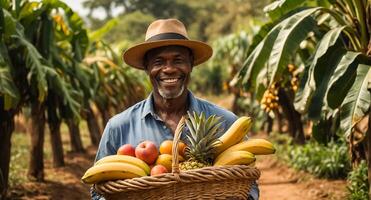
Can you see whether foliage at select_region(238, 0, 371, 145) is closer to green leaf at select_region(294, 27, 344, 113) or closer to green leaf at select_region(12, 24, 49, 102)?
green leaf at select_region(294, 27, 344, 113)

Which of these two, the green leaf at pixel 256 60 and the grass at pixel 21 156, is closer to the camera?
the green leaf at pixel 256 60

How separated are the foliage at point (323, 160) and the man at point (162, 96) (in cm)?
627

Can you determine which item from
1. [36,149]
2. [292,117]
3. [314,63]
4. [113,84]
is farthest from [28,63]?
[292,117]

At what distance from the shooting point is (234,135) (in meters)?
2.94

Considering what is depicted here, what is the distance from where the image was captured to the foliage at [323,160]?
9.84 metres

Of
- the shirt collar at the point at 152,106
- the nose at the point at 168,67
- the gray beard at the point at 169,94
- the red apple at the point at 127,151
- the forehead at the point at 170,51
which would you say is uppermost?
the forehead at the point at 170,51

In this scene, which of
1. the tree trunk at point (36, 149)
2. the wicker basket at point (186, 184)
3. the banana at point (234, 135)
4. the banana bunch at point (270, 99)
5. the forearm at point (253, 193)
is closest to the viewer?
the wicker basket at point (186, 184)

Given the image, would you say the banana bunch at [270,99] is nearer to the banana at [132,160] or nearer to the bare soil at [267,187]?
the bare soil at [267,187]

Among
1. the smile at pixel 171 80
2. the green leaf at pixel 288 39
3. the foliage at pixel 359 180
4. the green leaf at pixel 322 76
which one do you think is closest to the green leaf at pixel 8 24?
the green leaf at pixel 288 39

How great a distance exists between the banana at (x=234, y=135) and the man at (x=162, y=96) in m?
0.42

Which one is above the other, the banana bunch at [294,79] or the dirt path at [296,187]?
the banana bunch at [294,79]

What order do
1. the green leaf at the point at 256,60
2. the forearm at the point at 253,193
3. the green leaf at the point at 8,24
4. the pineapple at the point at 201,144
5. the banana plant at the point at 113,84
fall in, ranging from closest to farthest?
the pineapple at the point at 201,144 < the forearm at the point at 253,193 < the green leaf at the point at 8,24 < the green leaf at the point at 256,60 < the banana plant at the point at 113,84

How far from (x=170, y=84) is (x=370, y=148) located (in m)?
3.44

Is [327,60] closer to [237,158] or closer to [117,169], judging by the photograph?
[237,158]
